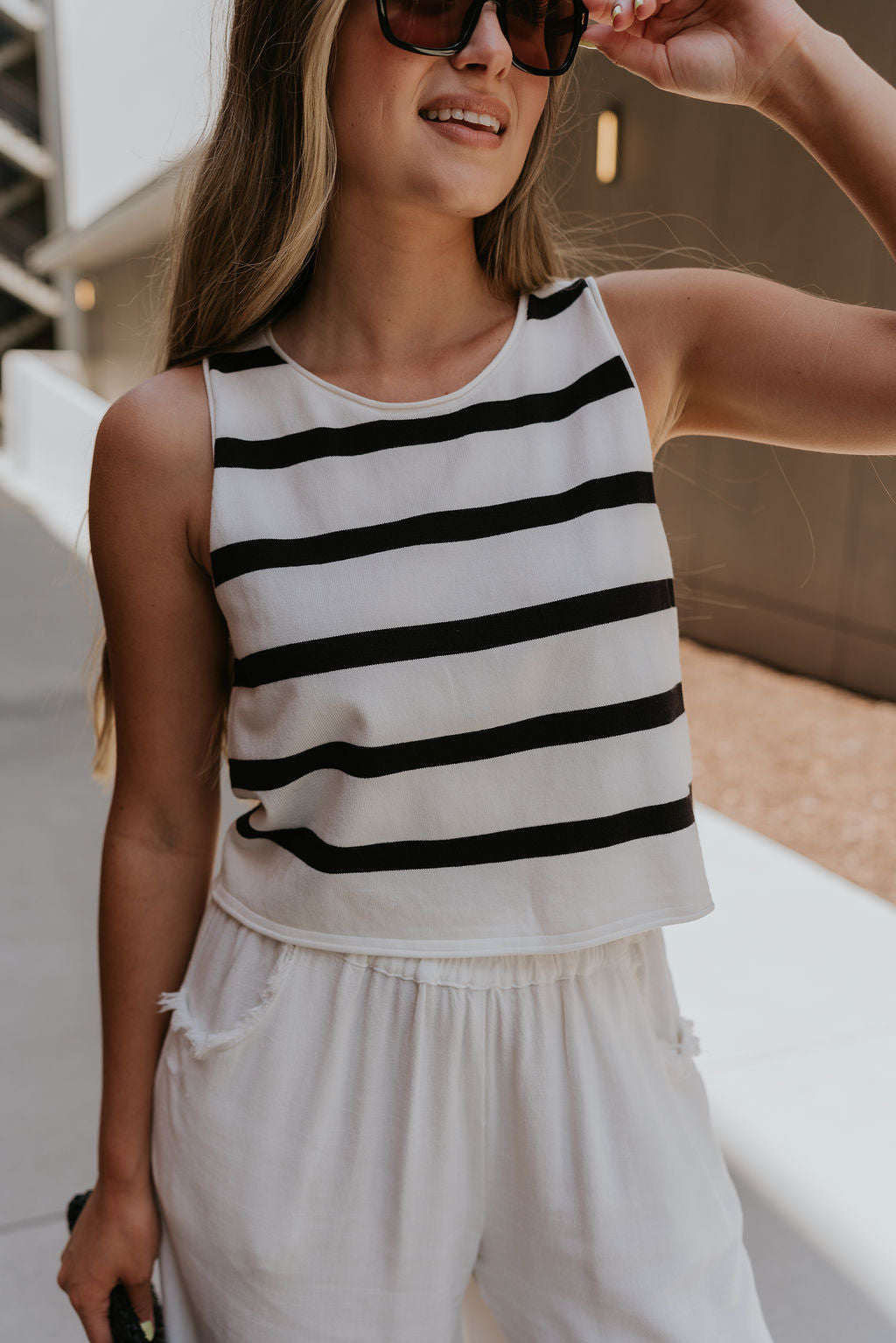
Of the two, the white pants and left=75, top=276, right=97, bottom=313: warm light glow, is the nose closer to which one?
the white pants

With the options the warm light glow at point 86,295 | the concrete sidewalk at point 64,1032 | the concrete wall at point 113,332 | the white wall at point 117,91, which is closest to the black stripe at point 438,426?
the concrete sidewalk at point 64,1032

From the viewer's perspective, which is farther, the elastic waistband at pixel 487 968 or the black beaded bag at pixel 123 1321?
the black beaded bag at pixel 123 1321

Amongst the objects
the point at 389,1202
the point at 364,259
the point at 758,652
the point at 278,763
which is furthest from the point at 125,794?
the point at 758,652

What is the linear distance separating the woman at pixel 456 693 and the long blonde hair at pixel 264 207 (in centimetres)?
1

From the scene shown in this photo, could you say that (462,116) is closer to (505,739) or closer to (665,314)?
(665,314)

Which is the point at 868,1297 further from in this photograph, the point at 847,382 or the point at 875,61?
the point at 875,61

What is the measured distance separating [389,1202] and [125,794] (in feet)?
1.53

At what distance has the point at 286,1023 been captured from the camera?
1149 millimetres

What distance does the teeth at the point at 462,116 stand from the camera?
43.8 inches

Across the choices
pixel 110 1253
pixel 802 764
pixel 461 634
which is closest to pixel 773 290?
pixel 461 634

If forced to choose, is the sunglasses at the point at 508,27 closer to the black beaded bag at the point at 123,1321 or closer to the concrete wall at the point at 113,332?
the black beaded bag at the point at 123,1321

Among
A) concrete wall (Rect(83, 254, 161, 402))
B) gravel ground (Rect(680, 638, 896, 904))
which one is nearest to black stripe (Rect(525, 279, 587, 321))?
gravel ground (Rect(680, 638, 896, 904))

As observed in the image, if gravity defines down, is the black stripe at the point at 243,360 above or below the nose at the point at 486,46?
below

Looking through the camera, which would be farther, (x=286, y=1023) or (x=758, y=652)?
(x=758, y=652)
